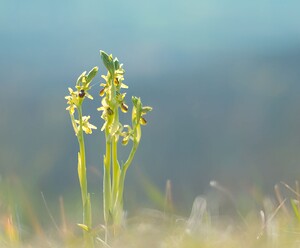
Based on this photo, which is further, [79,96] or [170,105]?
[170,105]

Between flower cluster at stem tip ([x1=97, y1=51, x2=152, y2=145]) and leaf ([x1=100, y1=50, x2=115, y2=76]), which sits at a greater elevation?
leaf ([x1=100, y1=50, x2=115, y2=76])

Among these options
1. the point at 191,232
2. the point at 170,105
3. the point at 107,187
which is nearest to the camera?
the point at 191,232

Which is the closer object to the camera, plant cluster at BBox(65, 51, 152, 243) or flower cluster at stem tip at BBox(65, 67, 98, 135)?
plant cluster at BBox(65, 51, 152, 243)

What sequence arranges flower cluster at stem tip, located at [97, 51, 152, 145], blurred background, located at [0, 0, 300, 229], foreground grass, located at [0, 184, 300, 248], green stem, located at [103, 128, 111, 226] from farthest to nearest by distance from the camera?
blurred background, located at [0, 0, 300, 229] → flower cluster at stem tip, located at [97, 51, 152, 145] → green stem, located at [103, 128, 111, 226] → foreground grass, located at [0, 184, 300, 248]

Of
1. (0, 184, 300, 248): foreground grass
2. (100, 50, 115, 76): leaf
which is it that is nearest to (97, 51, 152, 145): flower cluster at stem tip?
(100, 50, 115, 76): leaf

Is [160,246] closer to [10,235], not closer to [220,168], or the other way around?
[10,235]

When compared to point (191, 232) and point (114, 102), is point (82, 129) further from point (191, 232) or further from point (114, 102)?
point (191, 232)

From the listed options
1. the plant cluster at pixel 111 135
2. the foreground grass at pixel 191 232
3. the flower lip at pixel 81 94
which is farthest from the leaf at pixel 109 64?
the foreground grass at pixel 191 232

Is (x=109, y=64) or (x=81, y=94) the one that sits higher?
(x=109, y=64)

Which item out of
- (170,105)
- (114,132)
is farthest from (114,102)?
(170,105)

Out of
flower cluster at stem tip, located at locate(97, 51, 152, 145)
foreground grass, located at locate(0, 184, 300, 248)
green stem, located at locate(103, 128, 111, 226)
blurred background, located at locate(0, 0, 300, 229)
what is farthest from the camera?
blurred background, located at locate(0, 0, 300, 229)

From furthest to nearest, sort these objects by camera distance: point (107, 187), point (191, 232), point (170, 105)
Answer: point (170, 105) → point (107, 187) → point (191, 232)

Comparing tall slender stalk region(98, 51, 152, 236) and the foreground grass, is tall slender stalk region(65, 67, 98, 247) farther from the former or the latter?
the foreground grass
